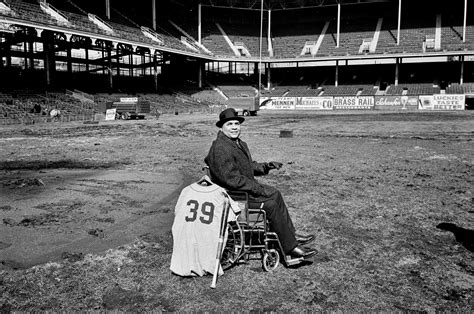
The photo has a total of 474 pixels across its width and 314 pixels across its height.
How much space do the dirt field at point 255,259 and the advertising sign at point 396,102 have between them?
31.9 m

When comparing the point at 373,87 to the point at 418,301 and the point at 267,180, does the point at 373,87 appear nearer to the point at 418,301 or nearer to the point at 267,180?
the point at 267,180

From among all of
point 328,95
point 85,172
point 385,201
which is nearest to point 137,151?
point 85,172

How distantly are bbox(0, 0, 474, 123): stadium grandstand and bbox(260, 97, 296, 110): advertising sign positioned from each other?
14 cm

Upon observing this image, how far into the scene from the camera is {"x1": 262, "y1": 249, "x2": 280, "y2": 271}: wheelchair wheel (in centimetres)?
421

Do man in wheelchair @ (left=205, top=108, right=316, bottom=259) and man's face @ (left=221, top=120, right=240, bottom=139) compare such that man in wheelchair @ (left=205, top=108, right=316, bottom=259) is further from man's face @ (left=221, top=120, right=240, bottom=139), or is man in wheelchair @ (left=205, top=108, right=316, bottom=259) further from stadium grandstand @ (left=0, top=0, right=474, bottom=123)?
stadium grandstand @ (left=0, top=0, right=474, bottom=123)

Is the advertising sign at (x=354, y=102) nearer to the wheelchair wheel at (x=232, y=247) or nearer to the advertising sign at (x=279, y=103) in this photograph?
the advertising sign at (x=279, y=103)

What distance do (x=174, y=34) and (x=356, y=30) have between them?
26.1 m

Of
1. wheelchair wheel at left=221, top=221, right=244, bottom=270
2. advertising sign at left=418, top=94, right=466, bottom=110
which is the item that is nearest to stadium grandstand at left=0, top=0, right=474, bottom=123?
advertising sign at left=418, top=94, right=466, bottom=110

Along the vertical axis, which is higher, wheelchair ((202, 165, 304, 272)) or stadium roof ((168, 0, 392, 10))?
stadium roof ((168, 0, 392, 10))

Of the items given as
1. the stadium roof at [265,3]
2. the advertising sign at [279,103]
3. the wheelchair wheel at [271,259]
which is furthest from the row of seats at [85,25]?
the wheelchair wheel at [271,259]

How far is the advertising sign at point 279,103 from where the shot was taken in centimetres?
4822

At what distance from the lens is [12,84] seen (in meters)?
34.7

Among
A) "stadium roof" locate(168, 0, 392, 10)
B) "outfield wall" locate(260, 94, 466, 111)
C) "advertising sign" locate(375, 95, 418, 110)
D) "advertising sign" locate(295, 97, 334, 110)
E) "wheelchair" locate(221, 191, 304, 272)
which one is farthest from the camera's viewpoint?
"stadium roof" locate(168, 0, 392, 10)

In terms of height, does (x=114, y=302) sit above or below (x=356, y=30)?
below
